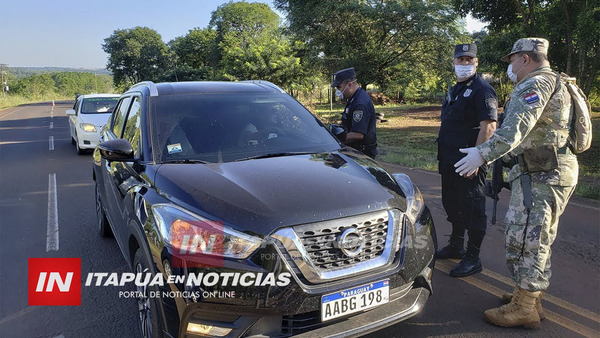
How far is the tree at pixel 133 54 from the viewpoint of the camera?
53.9 metres

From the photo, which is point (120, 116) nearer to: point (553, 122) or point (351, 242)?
point (351, 242)

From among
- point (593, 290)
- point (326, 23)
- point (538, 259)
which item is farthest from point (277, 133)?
point (326, 23)

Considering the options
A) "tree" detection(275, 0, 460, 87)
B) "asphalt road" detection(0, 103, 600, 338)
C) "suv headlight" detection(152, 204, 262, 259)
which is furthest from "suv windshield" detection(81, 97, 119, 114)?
"tree" detection(275, 0, 460, 87)

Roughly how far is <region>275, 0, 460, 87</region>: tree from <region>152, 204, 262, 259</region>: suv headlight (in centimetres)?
1854

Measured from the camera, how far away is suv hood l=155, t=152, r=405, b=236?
7.00ft

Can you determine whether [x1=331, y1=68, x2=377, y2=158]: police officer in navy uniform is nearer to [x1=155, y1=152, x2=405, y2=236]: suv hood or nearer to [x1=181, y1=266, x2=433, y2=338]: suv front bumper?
[x1=155, y1=152, x2=405, y2=236]: suv hood

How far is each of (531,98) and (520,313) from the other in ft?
4.86

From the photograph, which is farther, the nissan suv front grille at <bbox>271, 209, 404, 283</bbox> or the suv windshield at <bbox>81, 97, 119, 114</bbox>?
the suv windshield at <bbox>81, 97, 119, 114</bbox>

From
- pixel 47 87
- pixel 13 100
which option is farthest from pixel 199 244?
pixel 47 87

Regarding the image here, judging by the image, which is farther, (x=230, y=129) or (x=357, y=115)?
(x=357, y=115)

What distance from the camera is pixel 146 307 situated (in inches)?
96.9

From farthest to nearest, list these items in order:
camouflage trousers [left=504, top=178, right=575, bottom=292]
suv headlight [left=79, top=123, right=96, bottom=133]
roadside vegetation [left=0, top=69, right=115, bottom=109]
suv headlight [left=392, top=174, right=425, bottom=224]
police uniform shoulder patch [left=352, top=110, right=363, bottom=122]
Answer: roadside vegetation [left=0, top=69, right=115, bottom=109]
suv headlight [left=79, top=123, right=96, bottom=133]
police uniform shoulder patch [left=352, top=110, right=363, bottom=122]
camouflage trousers [left=504, top=178, right=575, bottom=292]
suv headlight [left=392, top=174, right=425, bottom=224]

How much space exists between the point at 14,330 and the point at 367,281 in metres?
2.63

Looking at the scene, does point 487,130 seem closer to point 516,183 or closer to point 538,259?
point 516,183
